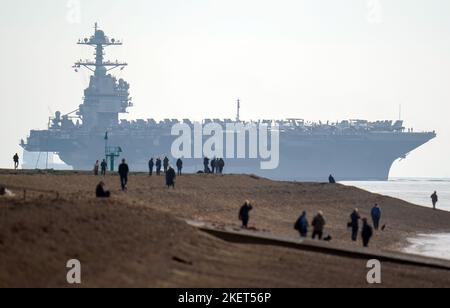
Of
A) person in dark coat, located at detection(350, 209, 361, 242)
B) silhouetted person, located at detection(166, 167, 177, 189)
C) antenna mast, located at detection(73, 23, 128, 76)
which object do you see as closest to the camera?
person in dark coat, located at detection(350, 209, 361, 242)

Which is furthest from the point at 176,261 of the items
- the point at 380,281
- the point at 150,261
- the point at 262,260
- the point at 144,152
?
the point at 144,152

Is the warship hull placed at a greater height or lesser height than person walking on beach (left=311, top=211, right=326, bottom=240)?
greater

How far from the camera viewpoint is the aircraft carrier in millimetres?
183250

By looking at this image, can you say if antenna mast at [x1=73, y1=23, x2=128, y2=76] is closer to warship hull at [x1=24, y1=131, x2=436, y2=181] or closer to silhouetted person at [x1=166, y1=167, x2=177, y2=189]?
warship hull at [x1=24, y1=131, x2=436, y2=181]

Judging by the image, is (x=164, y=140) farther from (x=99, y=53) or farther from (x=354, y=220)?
(x=354, y=220)

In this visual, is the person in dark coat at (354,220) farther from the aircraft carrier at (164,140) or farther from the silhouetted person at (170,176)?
the aircraft carrier at (164,140)

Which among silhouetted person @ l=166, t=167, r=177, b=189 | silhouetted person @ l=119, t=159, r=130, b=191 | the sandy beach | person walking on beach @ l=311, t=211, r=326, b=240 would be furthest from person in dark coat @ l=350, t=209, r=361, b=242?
silhouetted person @ l=166, t=167, r=177, b=189

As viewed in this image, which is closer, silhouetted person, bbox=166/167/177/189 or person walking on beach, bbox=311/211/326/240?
person walking on beach, bbox=311/211/326/240

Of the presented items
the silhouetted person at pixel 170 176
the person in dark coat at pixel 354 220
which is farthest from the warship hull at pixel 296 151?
the person in dark coat at pixel 354 220

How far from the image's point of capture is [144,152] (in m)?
187

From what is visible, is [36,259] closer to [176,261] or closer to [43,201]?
[176,261]

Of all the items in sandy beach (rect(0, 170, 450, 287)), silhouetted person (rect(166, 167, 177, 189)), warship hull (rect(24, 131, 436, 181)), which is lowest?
sandy beach (rect(0, 170, 450, 287))

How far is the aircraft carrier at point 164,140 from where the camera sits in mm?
183250
